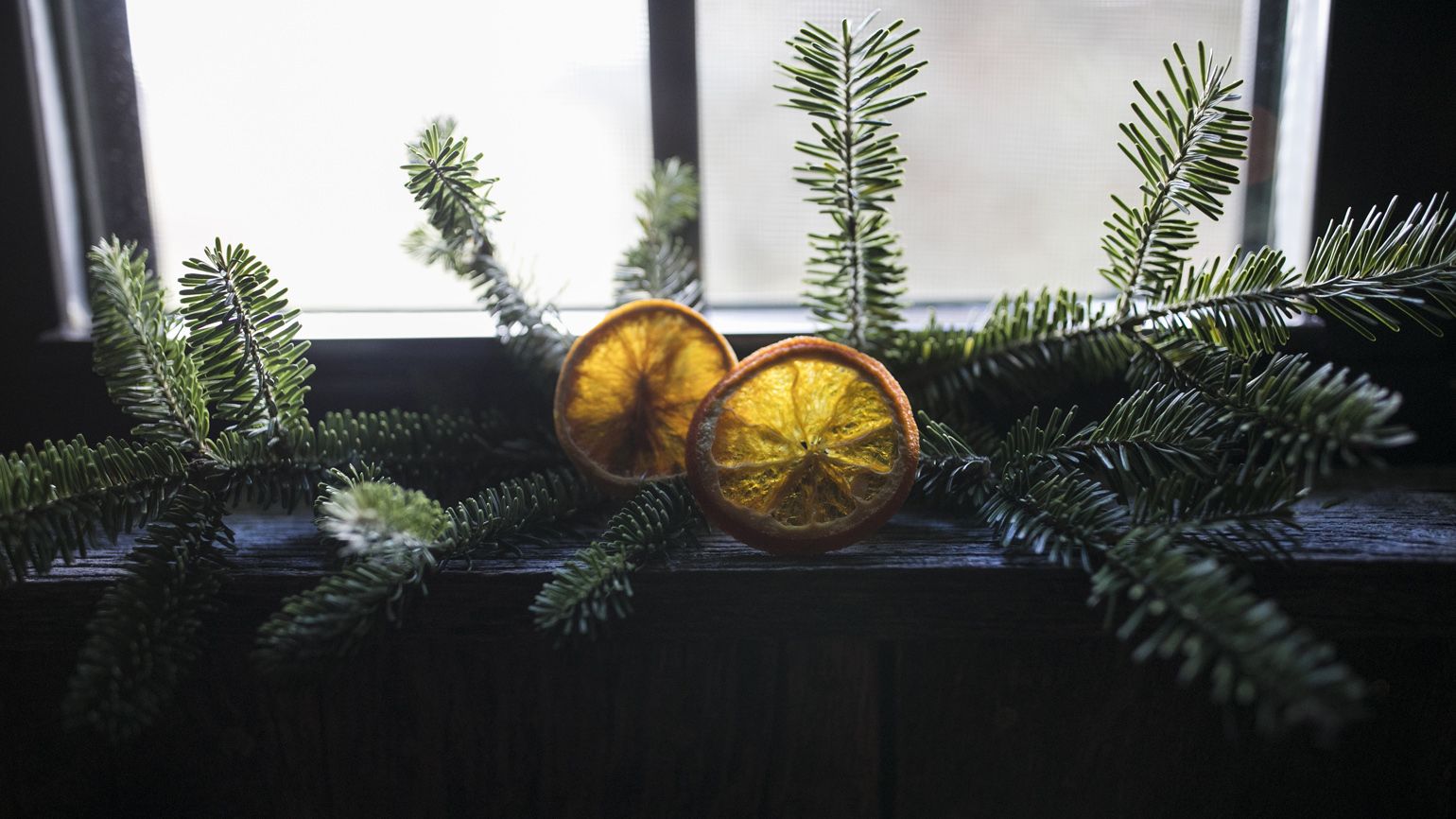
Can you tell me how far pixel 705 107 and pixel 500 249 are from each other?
0.21 meters

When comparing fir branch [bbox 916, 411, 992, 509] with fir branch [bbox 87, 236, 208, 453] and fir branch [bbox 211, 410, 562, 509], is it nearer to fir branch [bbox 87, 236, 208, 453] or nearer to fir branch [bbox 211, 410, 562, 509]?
fir branch [bbox 211, 410, 562, 509]

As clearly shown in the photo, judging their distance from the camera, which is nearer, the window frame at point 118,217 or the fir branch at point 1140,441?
the fir branch at point 1140,441

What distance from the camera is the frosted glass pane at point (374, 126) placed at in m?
0.65

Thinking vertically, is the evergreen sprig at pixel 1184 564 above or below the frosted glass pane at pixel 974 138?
below

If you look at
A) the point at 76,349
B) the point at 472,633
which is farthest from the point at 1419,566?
the point at 76,349

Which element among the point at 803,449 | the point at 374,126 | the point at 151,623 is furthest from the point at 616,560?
the point at 374,126

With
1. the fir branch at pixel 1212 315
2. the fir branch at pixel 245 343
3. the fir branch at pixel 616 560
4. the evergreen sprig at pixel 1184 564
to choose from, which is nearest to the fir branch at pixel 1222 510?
the evergreen sprig at pixel 1184 564

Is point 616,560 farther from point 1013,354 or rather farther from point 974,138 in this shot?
point 974,138

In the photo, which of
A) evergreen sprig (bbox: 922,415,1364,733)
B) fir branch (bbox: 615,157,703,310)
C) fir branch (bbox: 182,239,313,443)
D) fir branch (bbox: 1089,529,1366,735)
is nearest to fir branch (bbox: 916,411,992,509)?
evergreen sprig (bbox: 922,415,1364,733)

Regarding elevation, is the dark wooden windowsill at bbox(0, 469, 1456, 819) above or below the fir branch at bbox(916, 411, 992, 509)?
below

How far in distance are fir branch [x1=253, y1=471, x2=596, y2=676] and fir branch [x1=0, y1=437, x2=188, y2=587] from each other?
97 millimetres

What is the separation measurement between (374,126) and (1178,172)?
0.59m

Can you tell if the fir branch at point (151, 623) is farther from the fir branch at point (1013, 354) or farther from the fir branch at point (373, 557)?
the fir branch at point (1013, 354)

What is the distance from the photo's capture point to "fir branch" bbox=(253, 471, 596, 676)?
1.26ft
